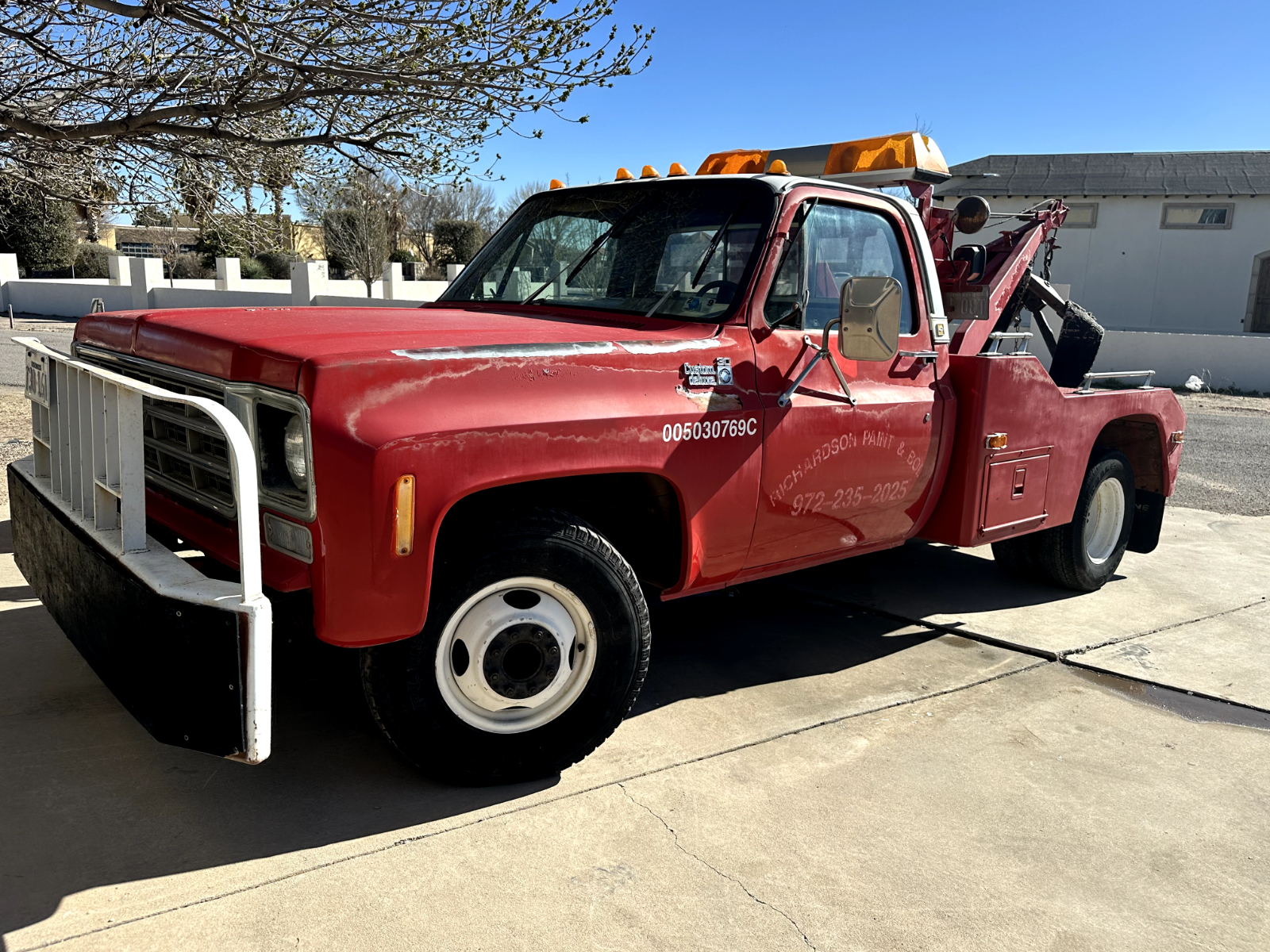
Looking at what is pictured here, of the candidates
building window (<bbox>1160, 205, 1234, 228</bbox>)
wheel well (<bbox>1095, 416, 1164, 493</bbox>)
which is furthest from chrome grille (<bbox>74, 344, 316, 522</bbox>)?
building window (<bbox>1160, 205, 1234, 228</bbox>)

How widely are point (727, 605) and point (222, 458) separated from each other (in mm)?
3004

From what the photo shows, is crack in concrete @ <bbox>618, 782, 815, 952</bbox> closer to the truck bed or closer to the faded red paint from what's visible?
the faded red paint

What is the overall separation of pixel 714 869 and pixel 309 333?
196 centimetres

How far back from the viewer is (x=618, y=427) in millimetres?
3309

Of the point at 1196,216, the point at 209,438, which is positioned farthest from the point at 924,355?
the point at 1196,216

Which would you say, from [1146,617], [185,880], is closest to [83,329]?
[185,880]

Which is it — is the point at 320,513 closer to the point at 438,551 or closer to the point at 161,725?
the point at 438,551

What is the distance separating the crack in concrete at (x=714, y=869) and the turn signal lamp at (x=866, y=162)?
291 centimetres

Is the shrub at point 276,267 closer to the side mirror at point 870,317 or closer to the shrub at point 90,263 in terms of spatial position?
the shrub at point 90,263

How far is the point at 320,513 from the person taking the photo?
280 centimetres

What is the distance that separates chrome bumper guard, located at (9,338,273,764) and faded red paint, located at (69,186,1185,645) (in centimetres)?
22

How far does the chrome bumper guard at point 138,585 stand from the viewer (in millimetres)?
2641

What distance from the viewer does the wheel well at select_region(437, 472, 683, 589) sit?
134 inches

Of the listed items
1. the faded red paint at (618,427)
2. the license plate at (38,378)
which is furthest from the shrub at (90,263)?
the faded red paint at (618,427)
